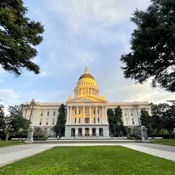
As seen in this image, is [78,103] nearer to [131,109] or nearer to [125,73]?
[131,109]

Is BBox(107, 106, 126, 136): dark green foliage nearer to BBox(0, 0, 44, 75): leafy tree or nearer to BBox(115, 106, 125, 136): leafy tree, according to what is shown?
BBox(115, 106, 125, 136): leafy tree

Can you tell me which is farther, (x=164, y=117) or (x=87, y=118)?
(x=87, y=118)

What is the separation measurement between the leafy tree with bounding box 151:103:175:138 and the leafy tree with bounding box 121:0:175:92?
25.1m

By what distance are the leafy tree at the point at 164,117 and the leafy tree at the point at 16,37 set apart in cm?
3638

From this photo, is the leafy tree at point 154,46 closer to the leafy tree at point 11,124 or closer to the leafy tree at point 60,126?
the leafy tree at point 11,124

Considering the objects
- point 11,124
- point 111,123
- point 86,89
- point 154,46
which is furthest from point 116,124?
point 154,46

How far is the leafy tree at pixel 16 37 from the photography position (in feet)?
30.8

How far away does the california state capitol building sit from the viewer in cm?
→ 5053

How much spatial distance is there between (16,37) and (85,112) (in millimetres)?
49041

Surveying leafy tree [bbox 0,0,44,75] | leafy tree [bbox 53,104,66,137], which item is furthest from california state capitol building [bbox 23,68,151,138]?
leafy tree [bbox 0,0,44,75]

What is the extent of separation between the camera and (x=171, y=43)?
10.9 m

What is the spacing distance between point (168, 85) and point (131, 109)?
54.2m

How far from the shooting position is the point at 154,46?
37.9 ft

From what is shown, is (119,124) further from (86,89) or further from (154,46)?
(154,46)
